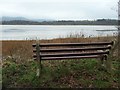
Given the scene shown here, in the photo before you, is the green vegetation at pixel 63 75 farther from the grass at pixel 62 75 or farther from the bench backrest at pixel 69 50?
the bench backrest at pixel 69 50

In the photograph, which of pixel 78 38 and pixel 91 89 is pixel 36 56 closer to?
pixel 91 89

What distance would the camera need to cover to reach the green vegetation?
8.74 metres

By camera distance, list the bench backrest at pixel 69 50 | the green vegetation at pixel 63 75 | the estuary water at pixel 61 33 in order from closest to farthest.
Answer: the green vegetation at pixel 63 75
the bench backrest at pixel 69 50
the estuary water at pixel 61 33

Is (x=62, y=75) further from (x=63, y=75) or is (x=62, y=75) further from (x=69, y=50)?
(x=69, y=50)

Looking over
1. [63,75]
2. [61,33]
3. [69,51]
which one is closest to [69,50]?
[69,51]

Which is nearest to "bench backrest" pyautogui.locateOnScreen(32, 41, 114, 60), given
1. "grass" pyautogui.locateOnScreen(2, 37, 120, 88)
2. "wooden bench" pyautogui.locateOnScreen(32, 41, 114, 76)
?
"wooden bench" pyautogui.locateOnScreen(32, 41, 114, 76)

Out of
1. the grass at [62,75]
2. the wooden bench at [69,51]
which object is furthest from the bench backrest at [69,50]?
the grass at [62,75]

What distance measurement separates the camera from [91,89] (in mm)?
8562

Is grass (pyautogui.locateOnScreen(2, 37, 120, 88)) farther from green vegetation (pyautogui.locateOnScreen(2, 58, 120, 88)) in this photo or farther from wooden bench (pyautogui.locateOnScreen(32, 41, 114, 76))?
wooden bench (pyautogui.locateOnScreen(32, 41, 114, 76))

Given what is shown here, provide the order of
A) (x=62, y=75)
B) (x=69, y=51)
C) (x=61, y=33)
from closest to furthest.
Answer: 1. (x=62, y=75)
2. (x=69, y=51)
3. (x=61, y=33)

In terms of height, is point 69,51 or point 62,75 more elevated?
point 69,51

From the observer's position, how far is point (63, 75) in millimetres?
9148

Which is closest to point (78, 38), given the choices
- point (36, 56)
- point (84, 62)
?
point (84, 62)

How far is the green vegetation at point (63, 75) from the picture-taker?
8.74m
